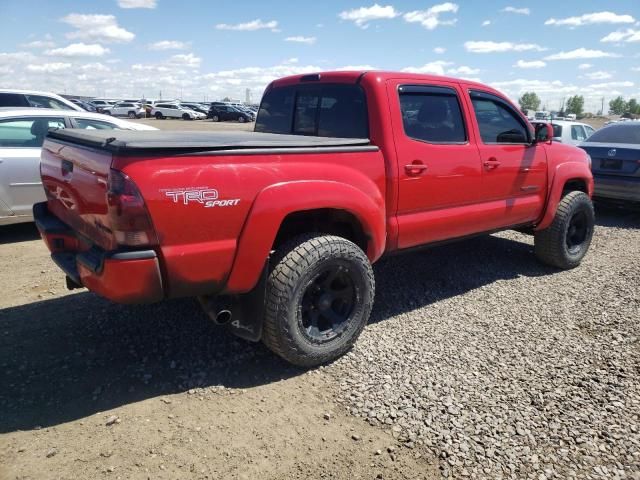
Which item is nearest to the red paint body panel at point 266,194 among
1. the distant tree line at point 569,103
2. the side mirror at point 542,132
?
the side mirror at point 542,132

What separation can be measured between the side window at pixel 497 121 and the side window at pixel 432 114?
282 mm

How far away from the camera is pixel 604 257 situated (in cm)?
591

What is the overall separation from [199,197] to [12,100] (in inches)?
325

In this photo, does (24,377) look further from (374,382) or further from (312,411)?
(374,382)

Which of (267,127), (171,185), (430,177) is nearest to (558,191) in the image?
(430,177)

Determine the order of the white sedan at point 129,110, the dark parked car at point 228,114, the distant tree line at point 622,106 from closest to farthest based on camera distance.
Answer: the white sedan at point 129,110, the dark parked car at point 228,114, the distant tree line at point 622,106

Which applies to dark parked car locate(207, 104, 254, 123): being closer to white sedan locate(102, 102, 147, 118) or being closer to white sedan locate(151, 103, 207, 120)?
white sedan locate(151, 103, 207, 120)

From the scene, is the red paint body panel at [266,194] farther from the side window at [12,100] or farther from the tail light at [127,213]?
the side window at [12,100]

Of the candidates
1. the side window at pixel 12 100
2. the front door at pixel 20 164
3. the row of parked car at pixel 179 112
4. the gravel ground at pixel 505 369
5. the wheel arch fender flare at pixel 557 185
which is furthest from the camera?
the row of parked car at pixel 179 112

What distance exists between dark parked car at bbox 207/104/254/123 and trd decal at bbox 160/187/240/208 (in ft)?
139

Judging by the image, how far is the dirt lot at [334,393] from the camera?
2373mm

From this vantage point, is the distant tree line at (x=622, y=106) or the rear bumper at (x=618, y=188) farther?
the distant tree line at (x=622, y=106)

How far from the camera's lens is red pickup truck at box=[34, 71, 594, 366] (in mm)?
2473

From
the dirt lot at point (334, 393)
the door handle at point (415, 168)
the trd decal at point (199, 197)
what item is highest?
the door handle at point (415, 168)
